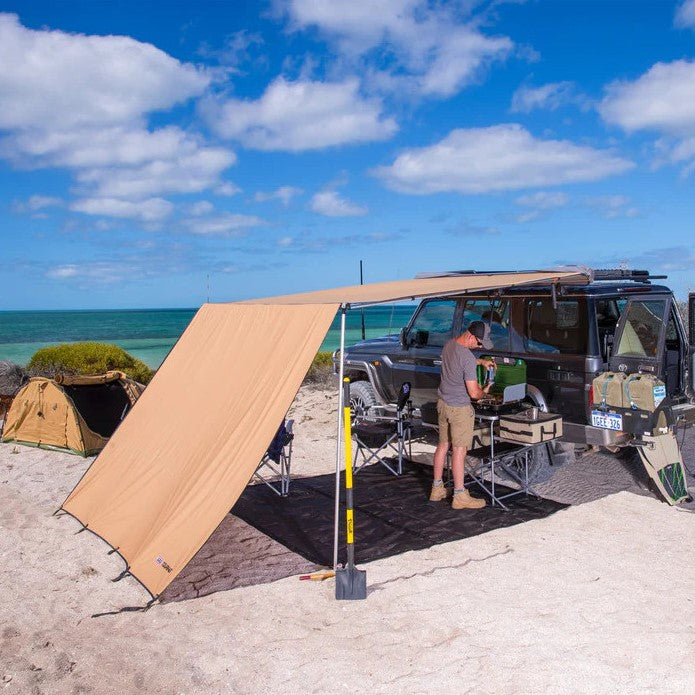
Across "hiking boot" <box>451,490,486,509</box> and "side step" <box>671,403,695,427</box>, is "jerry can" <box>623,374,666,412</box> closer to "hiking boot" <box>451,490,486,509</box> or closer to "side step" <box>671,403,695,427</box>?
"side step" <box>671,403,695,427</box>

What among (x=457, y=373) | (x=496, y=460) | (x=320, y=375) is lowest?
(x=496, y=460)

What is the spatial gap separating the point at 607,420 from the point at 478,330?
147cm

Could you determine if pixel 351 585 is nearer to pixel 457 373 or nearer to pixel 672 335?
pixel 457 373

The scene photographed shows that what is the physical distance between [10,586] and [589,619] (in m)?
4.02

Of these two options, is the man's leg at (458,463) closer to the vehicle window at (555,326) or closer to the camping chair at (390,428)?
the camping chair at (390,428)

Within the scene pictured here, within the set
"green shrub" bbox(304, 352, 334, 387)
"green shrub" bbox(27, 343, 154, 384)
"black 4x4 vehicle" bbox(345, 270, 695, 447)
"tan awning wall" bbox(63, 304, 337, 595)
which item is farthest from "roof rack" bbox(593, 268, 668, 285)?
"green shrub" bbox(27, 343, 154, 384)

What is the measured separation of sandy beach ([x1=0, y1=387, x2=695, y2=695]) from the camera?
3.89 meters

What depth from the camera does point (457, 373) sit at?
6453mm

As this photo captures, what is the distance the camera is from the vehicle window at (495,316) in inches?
304

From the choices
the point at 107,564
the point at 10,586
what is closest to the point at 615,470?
the point at 107,564

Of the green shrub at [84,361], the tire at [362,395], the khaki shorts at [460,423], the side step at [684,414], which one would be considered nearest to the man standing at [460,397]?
the khaki shorts at [460,423]

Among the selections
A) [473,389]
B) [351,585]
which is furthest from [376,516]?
[351,585]

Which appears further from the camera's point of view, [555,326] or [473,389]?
[555,326]

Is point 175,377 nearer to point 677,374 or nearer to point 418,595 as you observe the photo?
point 418,595
